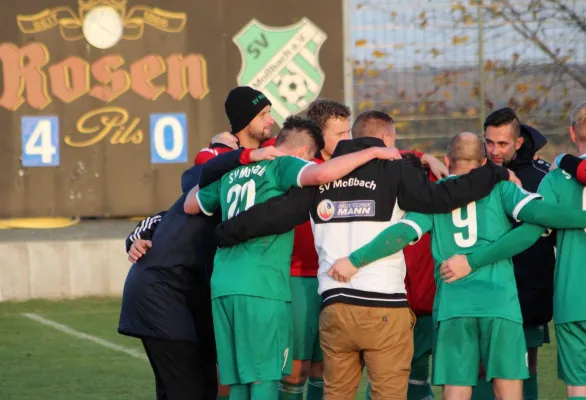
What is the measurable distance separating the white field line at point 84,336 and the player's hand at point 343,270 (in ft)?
14.0

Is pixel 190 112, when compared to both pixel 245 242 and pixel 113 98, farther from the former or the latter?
pixel 245 242

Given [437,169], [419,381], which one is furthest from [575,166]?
[419,381]

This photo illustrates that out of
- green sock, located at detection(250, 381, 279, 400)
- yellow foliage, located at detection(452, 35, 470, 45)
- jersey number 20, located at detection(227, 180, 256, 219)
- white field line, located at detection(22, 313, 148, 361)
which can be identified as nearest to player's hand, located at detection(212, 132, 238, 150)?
jersey number 20, located at detection(227, 180, 256, 219)

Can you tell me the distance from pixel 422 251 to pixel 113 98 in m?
7.14

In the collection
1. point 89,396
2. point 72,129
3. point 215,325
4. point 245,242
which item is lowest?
point 89,396

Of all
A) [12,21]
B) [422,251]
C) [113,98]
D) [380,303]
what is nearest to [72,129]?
[113,98]

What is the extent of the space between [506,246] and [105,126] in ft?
26.7

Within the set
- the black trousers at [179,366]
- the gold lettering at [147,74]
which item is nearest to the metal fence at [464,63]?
the gold lettering at [147,74]

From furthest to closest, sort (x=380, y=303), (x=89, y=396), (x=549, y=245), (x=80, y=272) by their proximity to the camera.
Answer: (x=80, y=272)
(x=89, y=396)
(x=549, y=245)
(x=380, y=303)

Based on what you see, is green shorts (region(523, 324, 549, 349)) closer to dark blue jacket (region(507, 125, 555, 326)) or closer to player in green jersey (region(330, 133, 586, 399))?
dark blue jacket (region(507, 125, 555, 326))

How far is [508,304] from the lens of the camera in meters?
5.72

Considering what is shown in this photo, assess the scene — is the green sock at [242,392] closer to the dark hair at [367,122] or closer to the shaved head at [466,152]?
the dark hair at [367,122]

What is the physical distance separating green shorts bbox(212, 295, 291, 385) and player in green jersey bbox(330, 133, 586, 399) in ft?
1.31

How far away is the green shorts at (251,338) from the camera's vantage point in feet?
18.8
